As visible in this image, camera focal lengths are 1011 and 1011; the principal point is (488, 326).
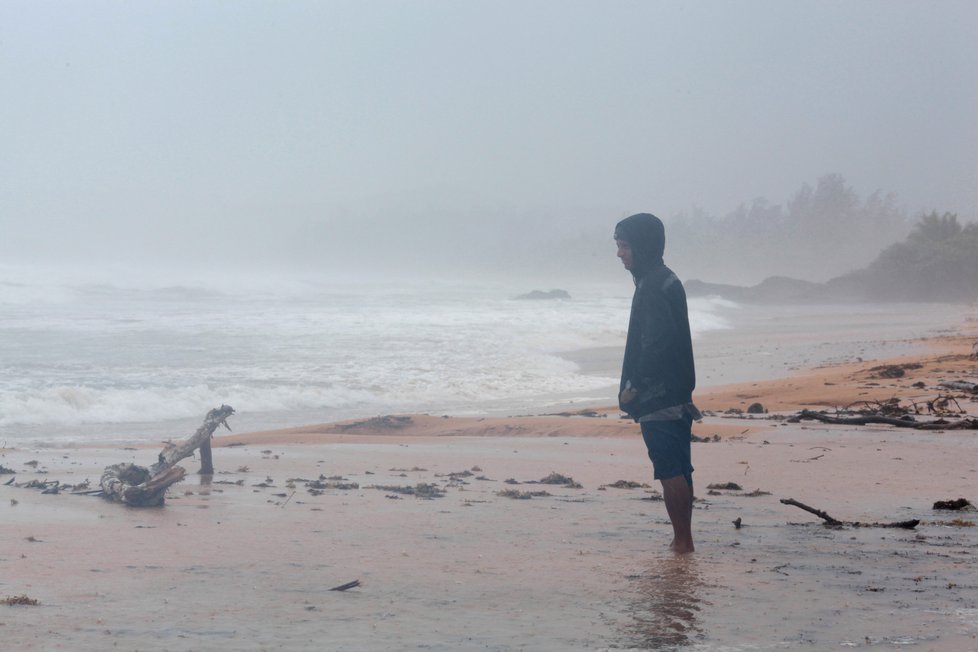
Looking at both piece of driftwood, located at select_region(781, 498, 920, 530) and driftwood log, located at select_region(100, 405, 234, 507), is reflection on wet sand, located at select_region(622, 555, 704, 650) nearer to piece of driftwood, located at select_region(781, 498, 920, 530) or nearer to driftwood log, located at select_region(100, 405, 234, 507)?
piece of driftwood, located at select_region(781, 498, 920, 530)

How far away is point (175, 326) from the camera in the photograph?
24609mm

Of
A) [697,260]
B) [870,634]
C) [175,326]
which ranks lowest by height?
[870,634]

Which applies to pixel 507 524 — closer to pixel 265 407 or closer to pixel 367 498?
pixel 367 498

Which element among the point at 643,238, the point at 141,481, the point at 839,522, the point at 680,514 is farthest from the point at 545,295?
the point at 680,514

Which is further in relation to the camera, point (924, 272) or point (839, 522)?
point (924, 272)

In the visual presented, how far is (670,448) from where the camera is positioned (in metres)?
4.83

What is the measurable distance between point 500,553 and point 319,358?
1386 centimetres

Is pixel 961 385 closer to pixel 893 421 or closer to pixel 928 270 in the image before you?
pixel 893 421

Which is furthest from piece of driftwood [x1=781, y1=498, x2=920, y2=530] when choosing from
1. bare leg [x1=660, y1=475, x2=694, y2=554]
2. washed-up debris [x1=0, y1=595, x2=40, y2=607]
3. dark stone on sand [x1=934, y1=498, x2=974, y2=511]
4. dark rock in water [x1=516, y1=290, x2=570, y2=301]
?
dark rock in water [x1=516, y1=290, x2=570, y2=301]

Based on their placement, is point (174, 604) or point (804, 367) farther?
point (804, 367)

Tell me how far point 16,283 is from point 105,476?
133 feet

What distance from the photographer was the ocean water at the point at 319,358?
505 inches

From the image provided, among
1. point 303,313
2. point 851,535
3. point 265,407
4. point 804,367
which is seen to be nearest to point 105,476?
point 851,535

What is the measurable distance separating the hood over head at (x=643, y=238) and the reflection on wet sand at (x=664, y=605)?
56.1 inches
